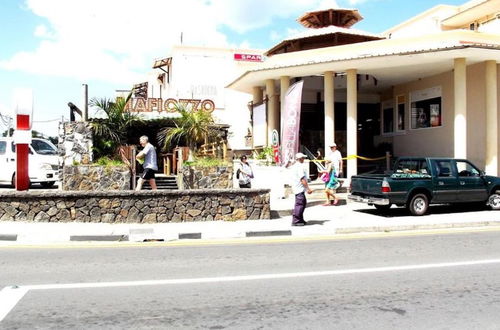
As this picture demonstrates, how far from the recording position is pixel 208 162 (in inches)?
696

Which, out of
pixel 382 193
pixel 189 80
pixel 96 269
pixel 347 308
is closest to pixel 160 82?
pixel 189 80

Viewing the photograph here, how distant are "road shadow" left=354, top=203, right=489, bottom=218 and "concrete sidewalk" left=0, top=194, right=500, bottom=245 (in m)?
0.06

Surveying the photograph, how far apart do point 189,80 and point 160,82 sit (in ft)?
21.5

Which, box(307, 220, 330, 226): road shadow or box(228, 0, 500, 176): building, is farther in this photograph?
box(228, 0, 500, 176): building

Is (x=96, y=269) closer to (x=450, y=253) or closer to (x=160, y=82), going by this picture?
(x=450, y=253)

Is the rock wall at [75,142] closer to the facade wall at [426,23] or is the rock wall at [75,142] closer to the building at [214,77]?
the building at [214,77]

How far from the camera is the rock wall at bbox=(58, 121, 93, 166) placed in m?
18.1

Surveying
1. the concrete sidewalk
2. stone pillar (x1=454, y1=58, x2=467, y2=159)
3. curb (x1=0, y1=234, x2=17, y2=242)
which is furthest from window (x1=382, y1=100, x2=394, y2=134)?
curb (x1=0, y1=234, x2=17, y2=242)

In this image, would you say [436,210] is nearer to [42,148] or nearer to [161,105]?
[161,105]

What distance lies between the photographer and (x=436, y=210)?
14.0 m

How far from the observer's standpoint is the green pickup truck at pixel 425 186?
1252 centimetres

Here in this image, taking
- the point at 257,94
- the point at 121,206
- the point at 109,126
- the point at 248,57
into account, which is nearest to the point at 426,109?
the point at 257,94

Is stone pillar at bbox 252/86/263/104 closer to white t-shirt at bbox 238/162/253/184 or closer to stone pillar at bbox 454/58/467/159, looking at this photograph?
white t-shirt at bbox 238/162/253/184

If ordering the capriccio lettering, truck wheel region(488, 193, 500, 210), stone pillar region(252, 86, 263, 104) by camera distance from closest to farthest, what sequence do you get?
truck wheel region(488, 193, 500, 210)
the capriccio lettering
stone pillar region(252, 86, 263, 104)
